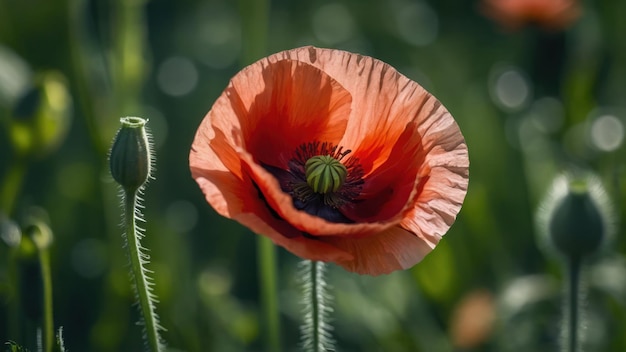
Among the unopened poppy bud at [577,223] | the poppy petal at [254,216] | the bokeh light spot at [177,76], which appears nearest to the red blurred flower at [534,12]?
the bokeh light spot at [177,76]

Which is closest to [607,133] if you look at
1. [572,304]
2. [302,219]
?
[572,304]

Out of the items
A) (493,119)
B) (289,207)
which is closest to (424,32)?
(493,119)

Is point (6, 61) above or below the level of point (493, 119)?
below

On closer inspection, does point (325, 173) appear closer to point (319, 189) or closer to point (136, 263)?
point (319, 189)

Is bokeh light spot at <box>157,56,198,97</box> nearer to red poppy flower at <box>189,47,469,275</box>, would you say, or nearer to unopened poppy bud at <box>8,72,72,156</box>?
unopened poppy bud at <box>8,72,72,156</box>

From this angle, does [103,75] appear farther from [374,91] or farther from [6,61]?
[374,91]

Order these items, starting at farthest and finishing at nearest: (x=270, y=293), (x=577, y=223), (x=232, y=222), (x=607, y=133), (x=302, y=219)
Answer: (x=607, y=133) → (x=232, y=222) → (x=270, y=293) → (x=577, y=223) → (x=302, y=219)
